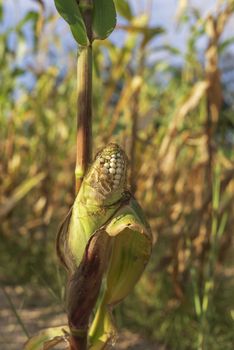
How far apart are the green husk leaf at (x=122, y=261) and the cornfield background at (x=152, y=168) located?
0.08 meters

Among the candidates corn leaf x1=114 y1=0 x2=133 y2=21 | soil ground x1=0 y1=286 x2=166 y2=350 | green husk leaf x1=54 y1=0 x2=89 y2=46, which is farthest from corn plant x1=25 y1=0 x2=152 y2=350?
corn leaf x1=114 y1=0 x2=133 y2=21

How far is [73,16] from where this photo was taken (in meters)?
0.53

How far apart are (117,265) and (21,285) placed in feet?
3.54

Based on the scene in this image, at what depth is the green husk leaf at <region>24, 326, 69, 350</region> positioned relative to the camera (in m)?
0.59

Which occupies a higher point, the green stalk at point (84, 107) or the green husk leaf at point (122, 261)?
the green stalk at point (84, 107)

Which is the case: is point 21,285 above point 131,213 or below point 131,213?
below

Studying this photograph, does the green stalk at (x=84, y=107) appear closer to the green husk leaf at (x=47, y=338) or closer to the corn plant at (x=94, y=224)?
the corn plant at (x=94, y=224)

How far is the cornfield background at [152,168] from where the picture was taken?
1.17 meters

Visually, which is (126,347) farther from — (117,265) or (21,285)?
(117,265)

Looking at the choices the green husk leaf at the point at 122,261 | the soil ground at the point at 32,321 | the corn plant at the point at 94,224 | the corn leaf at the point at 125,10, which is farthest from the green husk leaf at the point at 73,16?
the corn leaf at the point at 125,10

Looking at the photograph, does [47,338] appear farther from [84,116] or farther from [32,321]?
[32,321]

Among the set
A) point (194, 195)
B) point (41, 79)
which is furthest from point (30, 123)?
point (194, 195)

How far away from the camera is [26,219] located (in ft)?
6.15

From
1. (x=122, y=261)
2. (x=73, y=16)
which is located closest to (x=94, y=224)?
(x=122, y=261)
